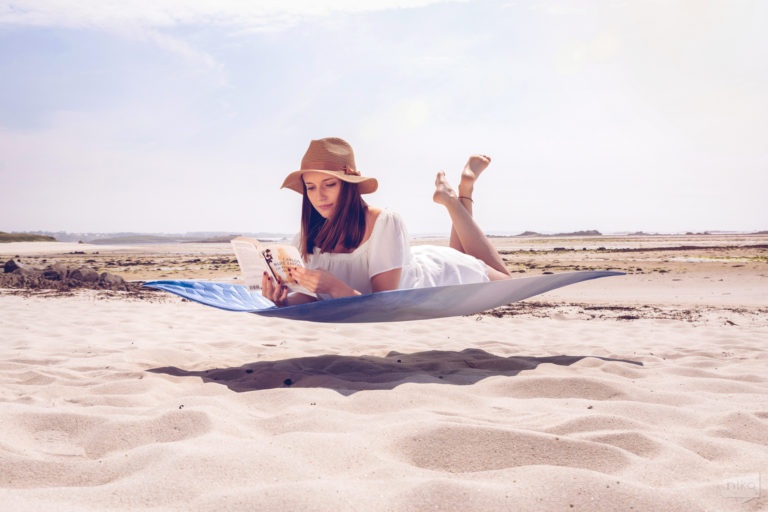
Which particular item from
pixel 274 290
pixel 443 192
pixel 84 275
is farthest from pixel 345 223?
pixel 84 275

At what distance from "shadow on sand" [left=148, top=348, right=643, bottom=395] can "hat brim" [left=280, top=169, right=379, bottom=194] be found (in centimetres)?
112

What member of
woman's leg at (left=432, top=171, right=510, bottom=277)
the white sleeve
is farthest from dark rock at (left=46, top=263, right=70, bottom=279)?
the white sleeve

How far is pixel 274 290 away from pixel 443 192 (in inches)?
64.7

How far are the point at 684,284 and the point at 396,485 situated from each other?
32.4ft

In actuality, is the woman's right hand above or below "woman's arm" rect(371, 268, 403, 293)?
below

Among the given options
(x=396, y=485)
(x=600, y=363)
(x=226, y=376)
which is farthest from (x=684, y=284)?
(x=396, y=485)

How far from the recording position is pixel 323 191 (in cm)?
330

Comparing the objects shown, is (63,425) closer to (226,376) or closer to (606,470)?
(226,376)

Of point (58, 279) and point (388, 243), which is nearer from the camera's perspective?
point (388, 243)

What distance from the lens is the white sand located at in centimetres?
150

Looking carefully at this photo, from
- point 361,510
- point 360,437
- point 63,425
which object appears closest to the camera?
point 361,510

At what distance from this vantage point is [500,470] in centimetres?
169

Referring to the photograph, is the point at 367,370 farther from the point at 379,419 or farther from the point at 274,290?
the point at 379,419

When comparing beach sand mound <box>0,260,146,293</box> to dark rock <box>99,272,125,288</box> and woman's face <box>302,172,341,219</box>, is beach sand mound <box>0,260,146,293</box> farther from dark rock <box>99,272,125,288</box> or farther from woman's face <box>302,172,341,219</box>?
woman's face <box>302,172,341,219</box>
